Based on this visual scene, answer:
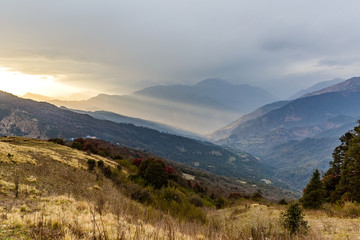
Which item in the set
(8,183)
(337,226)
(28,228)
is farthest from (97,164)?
(337,226)

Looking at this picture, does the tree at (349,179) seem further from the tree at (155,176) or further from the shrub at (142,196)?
the tree at (155,176)

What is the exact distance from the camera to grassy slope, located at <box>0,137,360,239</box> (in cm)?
745

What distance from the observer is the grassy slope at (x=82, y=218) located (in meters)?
7.45

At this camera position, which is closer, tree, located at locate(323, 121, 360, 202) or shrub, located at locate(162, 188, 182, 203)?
shrub, located at locate(162, 188, 182, 203)

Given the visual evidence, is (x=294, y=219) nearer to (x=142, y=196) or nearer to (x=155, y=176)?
(x=142, y=196)

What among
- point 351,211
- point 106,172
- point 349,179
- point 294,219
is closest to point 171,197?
point 106,172

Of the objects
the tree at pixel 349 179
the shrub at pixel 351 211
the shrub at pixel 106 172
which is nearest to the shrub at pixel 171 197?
the shrub at pixel 106 172

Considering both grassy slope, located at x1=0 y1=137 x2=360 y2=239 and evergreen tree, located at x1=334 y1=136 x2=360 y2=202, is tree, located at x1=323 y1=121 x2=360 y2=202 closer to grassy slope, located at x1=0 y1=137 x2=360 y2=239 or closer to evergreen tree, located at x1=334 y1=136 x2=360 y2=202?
evergreen tree, located at x1=334 y1=136 x2=360 y2=202

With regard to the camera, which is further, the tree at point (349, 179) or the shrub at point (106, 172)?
the shrub at point (106, 172)

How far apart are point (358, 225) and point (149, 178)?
1210 inches

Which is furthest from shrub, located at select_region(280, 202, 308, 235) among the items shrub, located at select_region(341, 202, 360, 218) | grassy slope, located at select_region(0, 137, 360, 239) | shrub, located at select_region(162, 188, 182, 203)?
shrub, located at select_region(162, 188, 182, 203)

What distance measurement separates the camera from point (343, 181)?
32.2 metres

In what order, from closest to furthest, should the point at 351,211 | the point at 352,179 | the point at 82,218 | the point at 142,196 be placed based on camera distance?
the point at 82,218, the point at 351,211, the point at 142,196, the point at 352,179

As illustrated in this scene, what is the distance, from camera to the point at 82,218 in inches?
Result: 390
